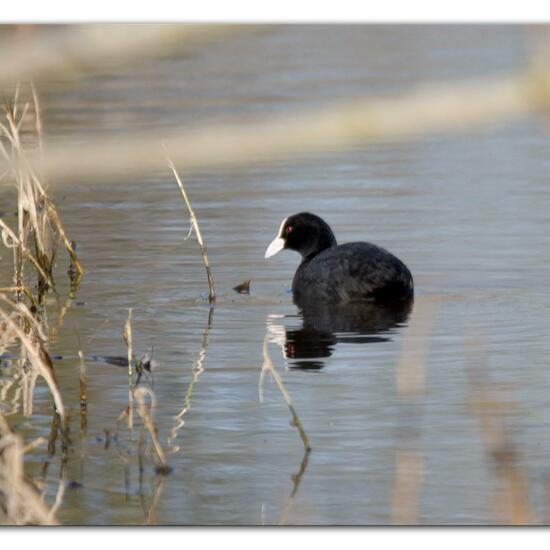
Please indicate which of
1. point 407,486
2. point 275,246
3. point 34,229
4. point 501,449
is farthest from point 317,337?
point 501,449

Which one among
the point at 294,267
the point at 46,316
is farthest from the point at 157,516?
the point at 294,267

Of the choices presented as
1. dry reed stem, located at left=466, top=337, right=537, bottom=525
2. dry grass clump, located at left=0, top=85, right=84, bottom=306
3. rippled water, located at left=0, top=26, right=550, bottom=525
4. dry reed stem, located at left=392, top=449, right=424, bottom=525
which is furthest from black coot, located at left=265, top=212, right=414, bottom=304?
dry reed stem, located at left=392, top=449, right=424, bottom=525

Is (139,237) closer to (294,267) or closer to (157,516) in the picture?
(294,267)

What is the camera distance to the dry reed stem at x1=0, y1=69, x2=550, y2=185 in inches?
42.6

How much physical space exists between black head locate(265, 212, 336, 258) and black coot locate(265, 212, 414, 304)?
0.69ft

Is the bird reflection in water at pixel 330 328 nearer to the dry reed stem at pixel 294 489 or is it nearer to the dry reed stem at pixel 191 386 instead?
the dry reed stem at pixel 191 386

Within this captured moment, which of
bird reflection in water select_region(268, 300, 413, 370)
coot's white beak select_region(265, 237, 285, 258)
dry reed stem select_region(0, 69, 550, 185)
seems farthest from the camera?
coot's white beak select_region(265, 237, 285, 258)

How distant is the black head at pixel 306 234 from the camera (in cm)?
889

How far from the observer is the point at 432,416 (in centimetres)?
532

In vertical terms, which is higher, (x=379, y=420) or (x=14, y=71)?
(x=14, y=71)

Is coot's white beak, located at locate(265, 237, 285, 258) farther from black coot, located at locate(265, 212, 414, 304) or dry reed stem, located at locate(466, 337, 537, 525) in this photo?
dry reed stem, located at locate(466, 337, 537, 525)

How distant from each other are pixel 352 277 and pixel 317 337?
102cm

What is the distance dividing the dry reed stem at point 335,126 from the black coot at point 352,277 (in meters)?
6.66
